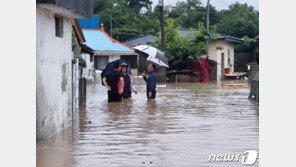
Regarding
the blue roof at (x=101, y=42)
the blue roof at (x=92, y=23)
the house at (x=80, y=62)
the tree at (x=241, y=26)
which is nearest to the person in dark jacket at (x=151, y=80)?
the house at (x=80, y=62)

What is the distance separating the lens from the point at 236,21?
58344 millimetres

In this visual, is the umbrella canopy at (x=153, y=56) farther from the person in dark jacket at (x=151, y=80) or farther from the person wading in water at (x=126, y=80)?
the person in dark jacket at (x=151, y=80)

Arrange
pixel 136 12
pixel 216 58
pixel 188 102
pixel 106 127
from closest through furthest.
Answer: pixel 106 127, pixel 188 102, pixel 216 58, pixel 136 12

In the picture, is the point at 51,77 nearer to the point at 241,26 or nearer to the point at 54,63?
the point at 54,63

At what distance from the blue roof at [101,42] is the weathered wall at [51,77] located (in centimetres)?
3680

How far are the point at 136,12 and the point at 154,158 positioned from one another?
68.8m

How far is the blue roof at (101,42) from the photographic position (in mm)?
51753

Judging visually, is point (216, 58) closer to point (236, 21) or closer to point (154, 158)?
point (236, 21)

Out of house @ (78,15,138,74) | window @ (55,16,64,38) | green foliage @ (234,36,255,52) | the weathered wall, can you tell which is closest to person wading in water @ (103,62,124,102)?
the weathered wall

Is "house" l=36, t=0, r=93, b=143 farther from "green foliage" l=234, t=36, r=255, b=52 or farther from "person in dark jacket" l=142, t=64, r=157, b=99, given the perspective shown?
"green foliage" l=234, t=36, r=255, b=52

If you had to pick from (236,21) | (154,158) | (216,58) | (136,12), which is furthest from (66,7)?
(136,12)

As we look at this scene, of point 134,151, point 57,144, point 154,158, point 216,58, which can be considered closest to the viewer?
point 154,158
